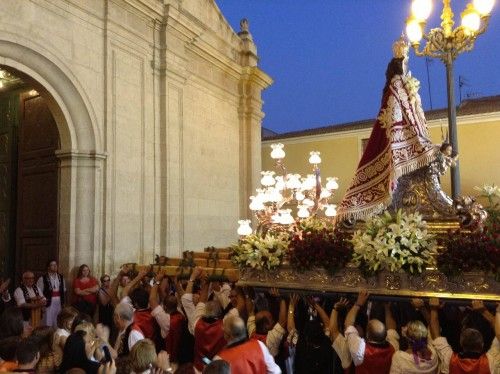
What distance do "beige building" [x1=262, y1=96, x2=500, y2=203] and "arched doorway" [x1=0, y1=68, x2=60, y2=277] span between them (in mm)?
11737

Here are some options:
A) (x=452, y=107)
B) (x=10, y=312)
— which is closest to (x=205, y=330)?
Answer: (x=10, y=312)

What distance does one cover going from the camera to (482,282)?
4152mm

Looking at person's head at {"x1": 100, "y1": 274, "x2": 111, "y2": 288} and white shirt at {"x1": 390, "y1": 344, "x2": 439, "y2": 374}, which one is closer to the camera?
white shirt at {"x1": 390, "y1": 344, "x2": 439, "y2": 374}

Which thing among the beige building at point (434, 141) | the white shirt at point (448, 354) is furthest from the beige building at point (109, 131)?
the beige building at point (434, 141)

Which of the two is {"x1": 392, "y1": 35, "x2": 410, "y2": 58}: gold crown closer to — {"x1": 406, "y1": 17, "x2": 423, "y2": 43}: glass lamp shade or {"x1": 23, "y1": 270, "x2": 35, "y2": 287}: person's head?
{"x1": 406, "y1": 17, "x2": 423, "y2": 43}: glass lamp shade

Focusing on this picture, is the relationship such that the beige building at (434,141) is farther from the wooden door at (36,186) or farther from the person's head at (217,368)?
the person's head at (217,368)

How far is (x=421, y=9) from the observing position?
712 centimetres

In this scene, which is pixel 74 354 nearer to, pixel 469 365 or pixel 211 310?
pixel 211 310

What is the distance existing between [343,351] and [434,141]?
14.6 m

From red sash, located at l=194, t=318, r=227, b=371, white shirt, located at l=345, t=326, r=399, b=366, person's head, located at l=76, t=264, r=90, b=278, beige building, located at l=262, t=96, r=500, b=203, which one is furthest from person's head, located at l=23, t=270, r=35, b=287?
beige building, located at l=262, t=96, r=500, b=203

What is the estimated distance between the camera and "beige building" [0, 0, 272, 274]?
8070 mm

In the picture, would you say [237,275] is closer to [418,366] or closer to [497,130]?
[418,366]

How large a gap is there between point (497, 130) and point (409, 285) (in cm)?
1422

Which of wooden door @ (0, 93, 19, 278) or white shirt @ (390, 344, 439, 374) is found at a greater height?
wooden door @ (0, 93, 19, 278)
